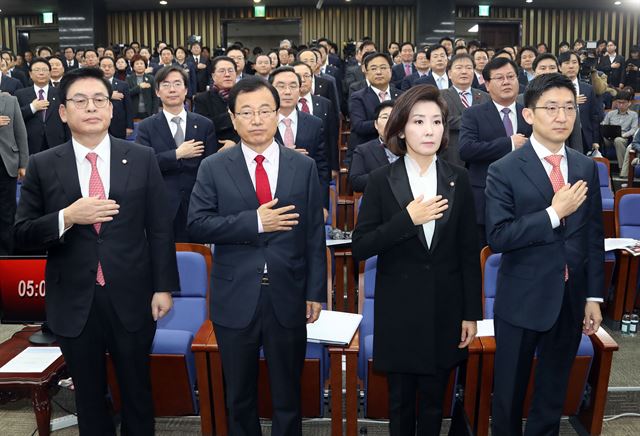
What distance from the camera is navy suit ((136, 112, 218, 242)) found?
3533mm

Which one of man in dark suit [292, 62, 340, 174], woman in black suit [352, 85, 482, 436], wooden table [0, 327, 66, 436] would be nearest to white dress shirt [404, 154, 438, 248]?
woman in black suit [352, 85, 482, 436]

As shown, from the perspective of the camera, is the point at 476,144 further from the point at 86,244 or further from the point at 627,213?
the point at 86,244

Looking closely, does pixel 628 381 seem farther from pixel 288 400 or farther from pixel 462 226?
pixel 288 400

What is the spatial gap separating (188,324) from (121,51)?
9.60 metres

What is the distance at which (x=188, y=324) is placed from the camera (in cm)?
298

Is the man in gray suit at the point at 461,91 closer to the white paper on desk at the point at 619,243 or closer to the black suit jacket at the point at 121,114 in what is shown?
the white paper on desk at the point at 619,243

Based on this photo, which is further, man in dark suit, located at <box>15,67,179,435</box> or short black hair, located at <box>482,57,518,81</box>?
short black hair, located at <box>482,57,518,81</box>

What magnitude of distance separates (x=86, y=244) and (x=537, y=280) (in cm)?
142

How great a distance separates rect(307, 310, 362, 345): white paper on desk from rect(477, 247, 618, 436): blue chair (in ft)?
1.68

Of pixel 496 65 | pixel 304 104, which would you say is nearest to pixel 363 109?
pixel 304 104

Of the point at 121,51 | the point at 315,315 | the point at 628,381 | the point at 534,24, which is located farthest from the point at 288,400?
the point at 534,24

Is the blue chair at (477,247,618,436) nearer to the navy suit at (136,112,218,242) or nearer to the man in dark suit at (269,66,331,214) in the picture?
the man in dark suit at (269,66,331,214)

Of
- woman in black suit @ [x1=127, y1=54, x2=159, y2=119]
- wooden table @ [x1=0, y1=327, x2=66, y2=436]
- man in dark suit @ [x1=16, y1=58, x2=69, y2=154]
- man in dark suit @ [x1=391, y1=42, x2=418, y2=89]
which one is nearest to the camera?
wooden table @ [x1=0, y1=327, x2=66, y2=436]

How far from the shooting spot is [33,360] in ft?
8.63
